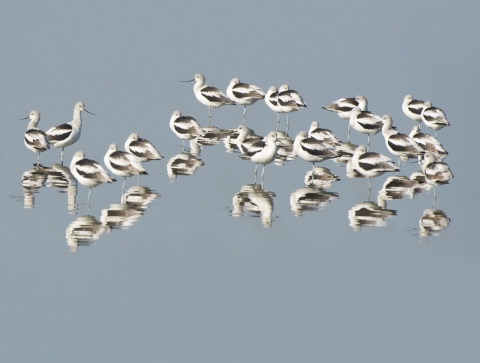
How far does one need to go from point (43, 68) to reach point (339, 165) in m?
16.0

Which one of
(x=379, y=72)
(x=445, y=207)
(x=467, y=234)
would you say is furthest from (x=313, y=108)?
(x=467, y=234)

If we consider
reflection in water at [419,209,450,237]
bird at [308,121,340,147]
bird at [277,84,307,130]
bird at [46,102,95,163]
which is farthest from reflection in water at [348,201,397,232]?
bird at [277,84,307,130]

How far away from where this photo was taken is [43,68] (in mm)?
37188

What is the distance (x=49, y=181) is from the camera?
74.7 ft

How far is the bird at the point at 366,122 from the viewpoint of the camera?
1138 inches

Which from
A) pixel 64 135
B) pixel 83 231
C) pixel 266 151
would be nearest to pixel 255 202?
pixel 266 151

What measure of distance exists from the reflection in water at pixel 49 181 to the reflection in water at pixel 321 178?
246 inches

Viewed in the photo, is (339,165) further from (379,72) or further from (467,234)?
(379,72)

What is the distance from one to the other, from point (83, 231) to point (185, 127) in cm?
955

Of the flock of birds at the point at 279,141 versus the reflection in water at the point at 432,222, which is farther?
the flock of birds at the point at 279,141

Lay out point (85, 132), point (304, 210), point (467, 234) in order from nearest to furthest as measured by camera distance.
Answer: point (467, 234) < point (304, 210) < point (85, 132)

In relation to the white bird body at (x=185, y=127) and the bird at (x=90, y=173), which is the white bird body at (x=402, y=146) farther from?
the bird at (x=90, y=173)

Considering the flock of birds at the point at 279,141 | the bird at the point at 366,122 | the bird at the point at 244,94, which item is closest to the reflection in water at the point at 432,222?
the flock of birds at the point at 279,141

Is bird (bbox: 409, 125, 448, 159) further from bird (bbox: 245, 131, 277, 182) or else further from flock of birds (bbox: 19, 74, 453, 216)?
bird (bbox: 245, 131, 277, 182)
